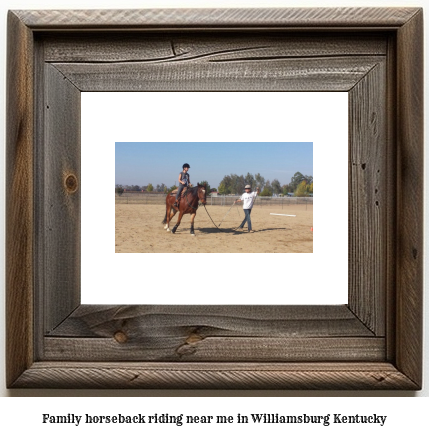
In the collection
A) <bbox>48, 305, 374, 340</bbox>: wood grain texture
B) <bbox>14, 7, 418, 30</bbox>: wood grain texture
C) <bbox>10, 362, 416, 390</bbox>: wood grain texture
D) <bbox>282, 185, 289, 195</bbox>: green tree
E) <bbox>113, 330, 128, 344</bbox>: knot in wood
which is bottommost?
<bbox>10, 362, 416, 390</bbox>: wood grain texture

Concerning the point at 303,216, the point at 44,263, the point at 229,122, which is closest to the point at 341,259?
the point at 303,216

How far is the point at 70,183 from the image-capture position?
28.7 inches

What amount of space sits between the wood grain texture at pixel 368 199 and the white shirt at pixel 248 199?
0.18 m

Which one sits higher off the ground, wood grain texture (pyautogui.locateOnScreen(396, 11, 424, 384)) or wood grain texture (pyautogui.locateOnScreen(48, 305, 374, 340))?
wood grain texture (pyautogui.locateOnScreen(396, 11, 424, 384))

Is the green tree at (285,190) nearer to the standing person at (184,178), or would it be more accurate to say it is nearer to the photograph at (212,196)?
the photograph at (212,196)

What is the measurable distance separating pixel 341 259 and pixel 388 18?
1.46ft

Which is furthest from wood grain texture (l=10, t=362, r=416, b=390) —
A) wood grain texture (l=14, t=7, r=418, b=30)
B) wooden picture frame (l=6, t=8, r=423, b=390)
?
wood grain texture (l=14, t=7, r=418, b=30)

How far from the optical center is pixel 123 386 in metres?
0.72

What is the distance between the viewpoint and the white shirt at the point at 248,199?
0.72 m

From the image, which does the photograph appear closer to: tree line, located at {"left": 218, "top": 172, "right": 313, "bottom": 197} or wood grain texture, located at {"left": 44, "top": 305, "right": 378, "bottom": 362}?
tree line, located at {"left": 218, "top": 172, "right": 313, "bottom": 197}

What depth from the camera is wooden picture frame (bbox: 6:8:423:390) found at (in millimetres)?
705

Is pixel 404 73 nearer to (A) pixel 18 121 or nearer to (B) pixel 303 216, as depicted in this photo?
(B) pixel 303 216

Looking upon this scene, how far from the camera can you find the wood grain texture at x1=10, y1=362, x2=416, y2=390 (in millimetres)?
711

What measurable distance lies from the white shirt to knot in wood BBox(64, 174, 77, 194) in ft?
1.03
